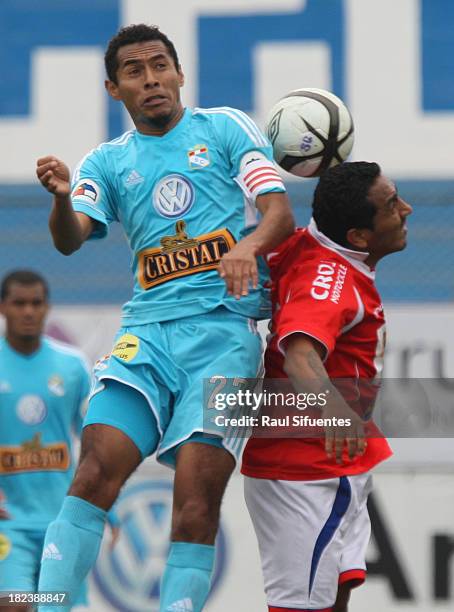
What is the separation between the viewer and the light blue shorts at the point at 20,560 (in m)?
7.05

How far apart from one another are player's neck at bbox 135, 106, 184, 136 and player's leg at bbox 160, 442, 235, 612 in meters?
1.17

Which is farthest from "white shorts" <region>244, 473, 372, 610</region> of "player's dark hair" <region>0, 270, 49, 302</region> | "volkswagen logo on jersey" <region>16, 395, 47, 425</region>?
"player's dark hair" <region>0, 270, 49, 302</region>

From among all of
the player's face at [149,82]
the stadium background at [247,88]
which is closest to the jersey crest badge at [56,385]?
the stadium background at [247,88]

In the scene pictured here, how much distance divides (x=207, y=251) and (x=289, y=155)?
618 millimetres

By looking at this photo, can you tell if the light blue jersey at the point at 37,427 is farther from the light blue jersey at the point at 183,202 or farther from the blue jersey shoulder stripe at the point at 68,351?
the light blue jersey at the point at 183,202

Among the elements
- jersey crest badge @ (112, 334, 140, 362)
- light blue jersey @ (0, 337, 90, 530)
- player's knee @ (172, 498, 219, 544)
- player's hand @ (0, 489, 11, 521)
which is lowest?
player's hand @ (0, 489, 11, 521)

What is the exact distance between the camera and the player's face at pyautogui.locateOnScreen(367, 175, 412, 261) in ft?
15.7

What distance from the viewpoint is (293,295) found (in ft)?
15.3

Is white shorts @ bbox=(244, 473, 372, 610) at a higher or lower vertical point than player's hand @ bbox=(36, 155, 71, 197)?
lower

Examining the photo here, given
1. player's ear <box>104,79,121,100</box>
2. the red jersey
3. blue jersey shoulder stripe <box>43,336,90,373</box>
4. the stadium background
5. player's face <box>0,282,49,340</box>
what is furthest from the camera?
the stadium background

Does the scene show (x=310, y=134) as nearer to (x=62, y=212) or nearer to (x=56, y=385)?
(x=62, y=212)

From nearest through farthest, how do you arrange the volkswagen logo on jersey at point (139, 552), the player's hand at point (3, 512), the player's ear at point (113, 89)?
the player's ear at point (113, 89) → the player's hand at point (3, 512) → the volkswagen logo on jersey at point (139, 552)

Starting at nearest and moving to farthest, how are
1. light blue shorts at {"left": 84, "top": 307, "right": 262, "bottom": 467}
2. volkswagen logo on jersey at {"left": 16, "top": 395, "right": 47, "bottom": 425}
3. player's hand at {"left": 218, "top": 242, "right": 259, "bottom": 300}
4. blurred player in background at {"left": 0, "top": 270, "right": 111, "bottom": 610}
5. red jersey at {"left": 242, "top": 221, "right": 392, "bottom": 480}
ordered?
player's hand at {"left": 218, "top": 242, "right": 259, "bottom": 300}, light blue shorts at {"left": 84, "top": 307, "right": 262, "bottom": 467}, red jersey at {"left": 242, "top": 221, "right": 392, "bottom": 480}, blurred player in background at {"left": 0, "top": 270, "right": 111, "bottom": 610}, volkswagen logo on jersey at {"left": 16, "top": 395, "right": 47, "bottom": 425}

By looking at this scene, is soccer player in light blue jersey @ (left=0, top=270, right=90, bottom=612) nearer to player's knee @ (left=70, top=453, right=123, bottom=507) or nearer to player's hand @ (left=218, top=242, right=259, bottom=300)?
player's knee @ (left=70, top=453, right=123, bottom=507)
